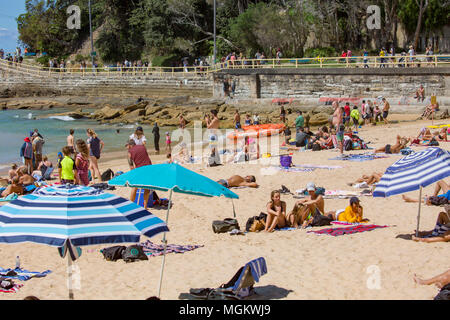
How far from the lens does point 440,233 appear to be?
802cm

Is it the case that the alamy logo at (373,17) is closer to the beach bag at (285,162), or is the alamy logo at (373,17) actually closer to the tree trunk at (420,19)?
the tree trunk at (420,19)

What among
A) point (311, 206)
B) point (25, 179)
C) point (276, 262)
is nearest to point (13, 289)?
point (276, 262)

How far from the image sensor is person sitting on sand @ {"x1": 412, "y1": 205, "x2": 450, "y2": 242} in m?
7.90

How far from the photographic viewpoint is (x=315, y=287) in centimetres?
679

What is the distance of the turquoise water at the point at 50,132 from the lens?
23438 mm

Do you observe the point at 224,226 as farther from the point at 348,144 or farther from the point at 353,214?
the point at 348,144

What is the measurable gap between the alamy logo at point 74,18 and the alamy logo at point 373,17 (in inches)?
1248

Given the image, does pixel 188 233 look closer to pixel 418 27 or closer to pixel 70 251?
pixel 70 251

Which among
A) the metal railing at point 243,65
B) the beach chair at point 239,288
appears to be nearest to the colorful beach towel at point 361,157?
the beach chair at point 239,288

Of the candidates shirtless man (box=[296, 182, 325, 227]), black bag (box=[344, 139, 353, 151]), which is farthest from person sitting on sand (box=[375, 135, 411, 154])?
shirtless man (box=[296, 182, 325, 227])

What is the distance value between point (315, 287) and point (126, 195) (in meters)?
6.42

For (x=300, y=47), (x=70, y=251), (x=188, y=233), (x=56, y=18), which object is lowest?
(x=188, y=233)
